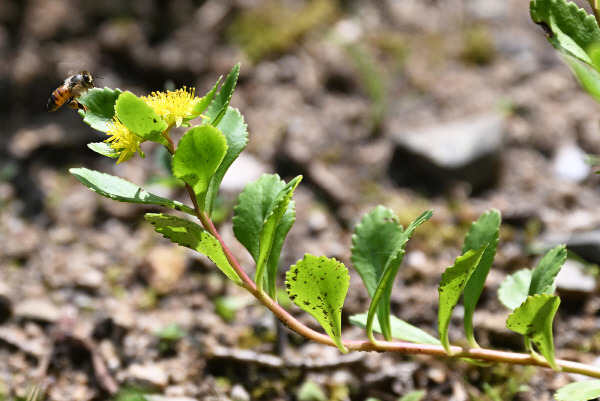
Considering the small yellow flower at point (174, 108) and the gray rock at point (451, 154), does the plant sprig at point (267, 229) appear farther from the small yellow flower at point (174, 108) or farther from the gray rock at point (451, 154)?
the gray rock at point (451, 154)

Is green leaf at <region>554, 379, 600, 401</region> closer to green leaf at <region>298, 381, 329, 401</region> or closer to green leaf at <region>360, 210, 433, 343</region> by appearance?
green leaf at <region>360, 210, 433, 343</region>

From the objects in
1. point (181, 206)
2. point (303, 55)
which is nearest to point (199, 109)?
point (181, 206)

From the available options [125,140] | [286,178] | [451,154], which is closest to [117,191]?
[125,140]

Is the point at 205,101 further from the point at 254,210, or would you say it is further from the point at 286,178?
the point at 286,178

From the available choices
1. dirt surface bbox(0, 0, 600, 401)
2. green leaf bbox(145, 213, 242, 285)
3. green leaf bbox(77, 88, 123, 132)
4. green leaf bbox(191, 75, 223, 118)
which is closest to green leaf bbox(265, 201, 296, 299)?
green leaf bbox(145, 213, 242, 285)

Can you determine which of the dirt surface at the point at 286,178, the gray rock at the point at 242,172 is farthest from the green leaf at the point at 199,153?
the gray rock at the point at 242,172

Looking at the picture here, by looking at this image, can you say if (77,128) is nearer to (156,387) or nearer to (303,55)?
(303,55)
